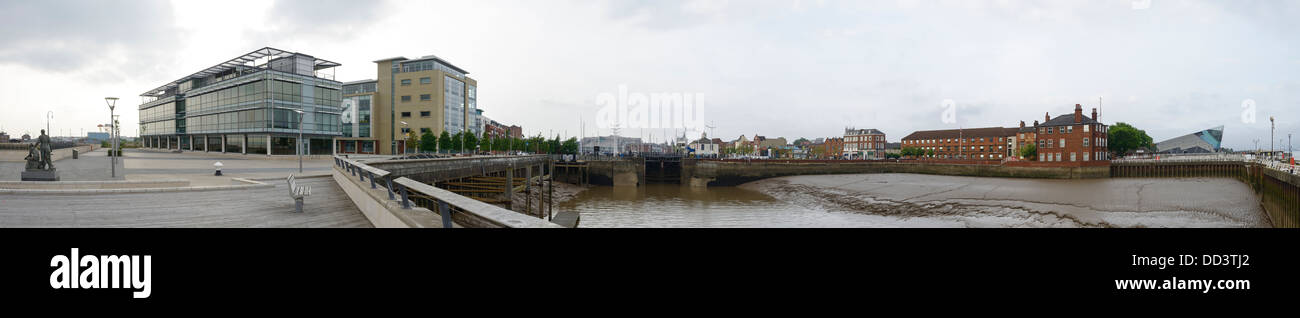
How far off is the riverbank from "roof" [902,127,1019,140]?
56.9 meters

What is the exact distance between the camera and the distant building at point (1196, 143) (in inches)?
3189

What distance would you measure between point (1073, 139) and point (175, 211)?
73.9 metres

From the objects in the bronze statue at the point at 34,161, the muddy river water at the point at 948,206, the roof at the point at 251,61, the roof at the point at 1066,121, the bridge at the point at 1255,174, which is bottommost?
the muddy river water at the point at 948,206

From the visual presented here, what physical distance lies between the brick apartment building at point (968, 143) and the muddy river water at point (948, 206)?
55.8 metres

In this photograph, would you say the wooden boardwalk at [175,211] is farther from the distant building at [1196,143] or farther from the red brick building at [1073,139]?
the distant building at [1196,143]

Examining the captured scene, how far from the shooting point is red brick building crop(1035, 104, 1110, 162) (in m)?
55.2

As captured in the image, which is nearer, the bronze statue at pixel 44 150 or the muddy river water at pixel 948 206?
the bronze statue at pixel 44 150

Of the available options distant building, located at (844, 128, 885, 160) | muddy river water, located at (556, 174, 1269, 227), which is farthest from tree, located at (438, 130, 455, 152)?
distant building, located at (844, 128, 885, 160)

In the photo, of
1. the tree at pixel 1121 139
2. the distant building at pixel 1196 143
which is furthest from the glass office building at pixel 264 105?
the distant building at pixel 1196 143

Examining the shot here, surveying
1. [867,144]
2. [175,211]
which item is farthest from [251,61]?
[867,144]

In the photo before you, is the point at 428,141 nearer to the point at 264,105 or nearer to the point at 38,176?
the point at 264,105

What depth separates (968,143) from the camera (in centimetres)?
10331
